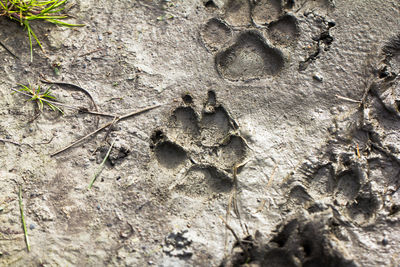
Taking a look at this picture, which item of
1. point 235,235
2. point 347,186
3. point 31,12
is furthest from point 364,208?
point 31,12

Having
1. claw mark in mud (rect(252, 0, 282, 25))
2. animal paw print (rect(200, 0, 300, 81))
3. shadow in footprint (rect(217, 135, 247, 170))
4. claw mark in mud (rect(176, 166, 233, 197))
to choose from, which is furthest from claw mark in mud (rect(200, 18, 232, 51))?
claw mark in mud (rect(176, 166, 233, 197))

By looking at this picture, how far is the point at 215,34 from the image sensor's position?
216cm

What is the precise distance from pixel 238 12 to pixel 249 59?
0.30 meters

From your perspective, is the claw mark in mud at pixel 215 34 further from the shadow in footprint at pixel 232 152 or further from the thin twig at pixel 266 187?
the thin twig at pixel 266 187

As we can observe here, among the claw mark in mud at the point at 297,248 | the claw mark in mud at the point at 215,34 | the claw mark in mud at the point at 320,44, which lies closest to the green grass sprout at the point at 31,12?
the claw mark in mud at the point at 215,34

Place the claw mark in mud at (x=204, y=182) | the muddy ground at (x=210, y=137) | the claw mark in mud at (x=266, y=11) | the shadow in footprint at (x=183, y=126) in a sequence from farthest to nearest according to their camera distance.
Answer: the claw mark in mud at (x=266, y=11)
the shadow in footprint at (x=183, y=126)
the claw mark in mud at (x=204, y=182)
the muddy ground at (x=210, y=137)

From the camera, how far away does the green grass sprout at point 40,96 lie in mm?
1982

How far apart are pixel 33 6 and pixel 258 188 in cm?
148

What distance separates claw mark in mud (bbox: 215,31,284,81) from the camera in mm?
2078

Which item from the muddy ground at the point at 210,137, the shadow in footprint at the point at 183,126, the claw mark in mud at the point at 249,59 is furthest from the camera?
the claw mark in mud at the point at 249,59

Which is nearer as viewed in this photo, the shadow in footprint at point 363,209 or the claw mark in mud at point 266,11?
the shadow in footprint at point 363,209

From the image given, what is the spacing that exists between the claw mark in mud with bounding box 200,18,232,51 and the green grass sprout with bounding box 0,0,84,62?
26.7 inches

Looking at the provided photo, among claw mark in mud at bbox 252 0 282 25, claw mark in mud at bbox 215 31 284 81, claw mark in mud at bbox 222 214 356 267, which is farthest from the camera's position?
claw mark in mud at bbox 252 0 282 25

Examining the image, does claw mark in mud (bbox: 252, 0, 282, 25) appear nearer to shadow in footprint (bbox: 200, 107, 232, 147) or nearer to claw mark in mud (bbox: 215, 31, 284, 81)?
claw mark in mud (bbox: 215, 31, 284, 81)
